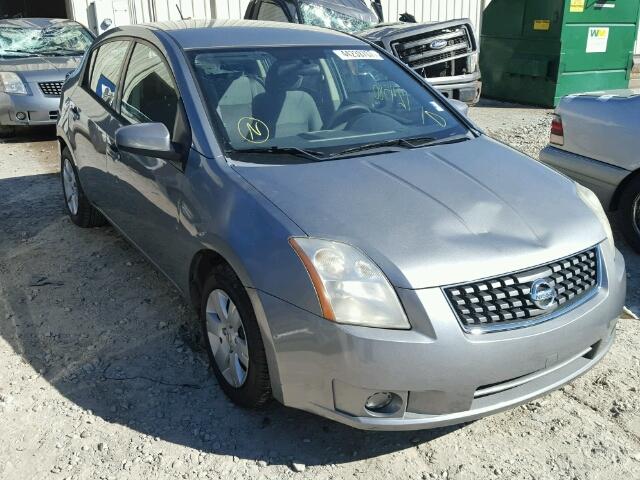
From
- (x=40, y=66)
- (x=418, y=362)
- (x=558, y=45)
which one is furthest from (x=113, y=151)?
(x=558, y=45)

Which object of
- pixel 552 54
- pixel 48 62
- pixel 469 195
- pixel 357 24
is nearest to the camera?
pixel 469 195

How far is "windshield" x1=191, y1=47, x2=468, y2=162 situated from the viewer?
10.9 feet

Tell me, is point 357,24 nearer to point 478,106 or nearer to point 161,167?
point 478,106

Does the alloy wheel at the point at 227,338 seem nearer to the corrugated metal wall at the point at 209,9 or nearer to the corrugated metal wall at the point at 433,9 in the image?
the corrugated metal wall at the point at 209,9

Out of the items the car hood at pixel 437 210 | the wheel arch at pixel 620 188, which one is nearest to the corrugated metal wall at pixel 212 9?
the wheel arch at pixel 620 188

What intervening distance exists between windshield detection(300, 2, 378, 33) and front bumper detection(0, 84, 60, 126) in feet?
11.0

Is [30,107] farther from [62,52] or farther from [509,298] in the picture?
[509,298]

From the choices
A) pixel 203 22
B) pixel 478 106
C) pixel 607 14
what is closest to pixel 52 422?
pixel 203 22

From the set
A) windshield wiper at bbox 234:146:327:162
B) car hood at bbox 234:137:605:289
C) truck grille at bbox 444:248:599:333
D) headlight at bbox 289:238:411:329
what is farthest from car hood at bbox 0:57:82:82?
truck grille at bbox 444:248:599:333

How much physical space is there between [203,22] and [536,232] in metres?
2.49

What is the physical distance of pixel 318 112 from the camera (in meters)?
3.57

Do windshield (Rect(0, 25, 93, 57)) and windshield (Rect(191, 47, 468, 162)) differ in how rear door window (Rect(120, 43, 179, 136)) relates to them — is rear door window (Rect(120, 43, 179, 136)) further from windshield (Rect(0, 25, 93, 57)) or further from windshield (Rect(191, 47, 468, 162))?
windshield (Rect(0, 25, 93, 57))

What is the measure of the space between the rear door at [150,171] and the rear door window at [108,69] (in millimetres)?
189

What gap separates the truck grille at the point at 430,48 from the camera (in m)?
8.41
